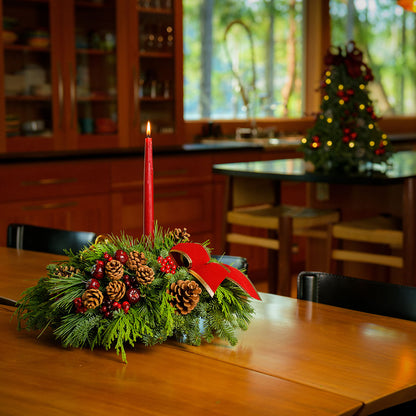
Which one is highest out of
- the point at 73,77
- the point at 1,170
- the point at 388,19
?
the point at 388,19

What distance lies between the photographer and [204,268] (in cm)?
113

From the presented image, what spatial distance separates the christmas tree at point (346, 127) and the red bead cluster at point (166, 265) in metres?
2.42

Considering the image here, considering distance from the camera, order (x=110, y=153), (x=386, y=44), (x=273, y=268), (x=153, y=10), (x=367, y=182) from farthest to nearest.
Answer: (x=386, y=44), (x=153, y=10), (x=110, y=153), (x=273, y=268), (x=367, y=182)

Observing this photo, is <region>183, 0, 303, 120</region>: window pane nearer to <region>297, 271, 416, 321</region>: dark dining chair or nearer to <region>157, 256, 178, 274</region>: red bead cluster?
<region>297, 271, 416, 321</region>: dark dining chair

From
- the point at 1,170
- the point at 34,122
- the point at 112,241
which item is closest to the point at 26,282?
the point at 112,241

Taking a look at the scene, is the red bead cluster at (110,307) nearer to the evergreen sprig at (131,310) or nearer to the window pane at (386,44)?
the evergreen sprig at (131,310)

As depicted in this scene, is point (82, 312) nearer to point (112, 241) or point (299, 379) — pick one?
point (112, 241)

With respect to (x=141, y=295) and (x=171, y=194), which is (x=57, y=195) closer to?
Answer: (x=171, y=194)

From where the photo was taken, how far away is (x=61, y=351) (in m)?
1.10

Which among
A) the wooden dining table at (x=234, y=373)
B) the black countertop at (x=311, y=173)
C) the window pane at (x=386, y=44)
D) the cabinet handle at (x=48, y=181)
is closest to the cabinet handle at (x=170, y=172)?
the cabinet handle at (x=48, y=181)

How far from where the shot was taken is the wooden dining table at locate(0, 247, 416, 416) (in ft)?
2.96

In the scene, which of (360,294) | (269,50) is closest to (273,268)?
(360,294)

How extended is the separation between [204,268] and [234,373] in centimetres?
18

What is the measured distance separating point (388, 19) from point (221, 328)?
260 inches
